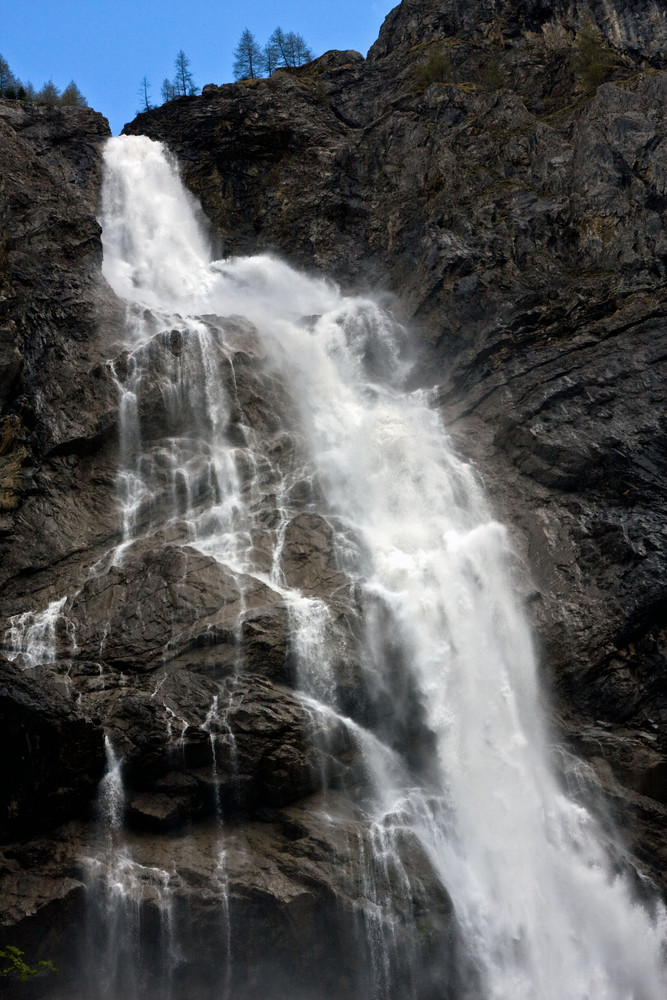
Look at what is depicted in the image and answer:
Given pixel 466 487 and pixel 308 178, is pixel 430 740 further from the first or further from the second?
pixel 308 178

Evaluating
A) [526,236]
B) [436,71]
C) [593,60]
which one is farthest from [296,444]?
[593,60]

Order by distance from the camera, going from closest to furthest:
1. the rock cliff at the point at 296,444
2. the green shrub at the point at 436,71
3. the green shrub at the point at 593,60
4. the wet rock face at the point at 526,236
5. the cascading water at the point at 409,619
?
the rock cliff at the point at 296,444 < the cascading water at the point at 409,619 < the wet rock face at the point at 526,236 < the green shrub at the point at 593,60 < the green shrub at the point at 436,71

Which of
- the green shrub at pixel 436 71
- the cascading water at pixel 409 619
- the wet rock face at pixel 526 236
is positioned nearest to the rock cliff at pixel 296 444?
the wet rock face at pixel 526 236

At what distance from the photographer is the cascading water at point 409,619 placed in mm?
20344

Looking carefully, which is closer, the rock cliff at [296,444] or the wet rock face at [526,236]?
the rock cliff at [296,444]

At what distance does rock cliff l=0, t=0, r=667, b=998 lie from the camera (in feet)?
65.7

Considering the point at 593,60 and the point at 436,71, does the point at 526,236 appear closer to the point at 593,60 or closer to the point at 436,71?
the point at 593,60

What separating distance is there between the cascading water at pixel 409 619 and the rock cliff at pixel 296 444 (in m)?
0.73

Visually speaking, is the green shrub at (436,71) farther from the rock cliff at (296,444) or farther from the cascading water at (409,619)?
the cascading water at (409,619)

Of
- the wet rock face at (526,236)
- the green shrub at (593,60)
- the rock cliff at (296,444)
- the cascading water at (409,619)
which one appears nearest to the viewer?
the rock cliff at (296,444)

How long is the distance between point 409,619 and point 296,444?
31.8 ft

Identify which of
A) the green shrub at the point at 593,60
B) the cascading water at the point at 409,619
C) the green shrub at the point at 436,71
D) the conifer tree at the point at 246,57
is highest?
the conifer tree at the point at 246,57

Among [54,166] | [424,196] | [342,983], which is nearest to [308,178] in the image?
[424,196]

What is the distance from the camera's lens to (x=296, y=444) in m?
31.2
